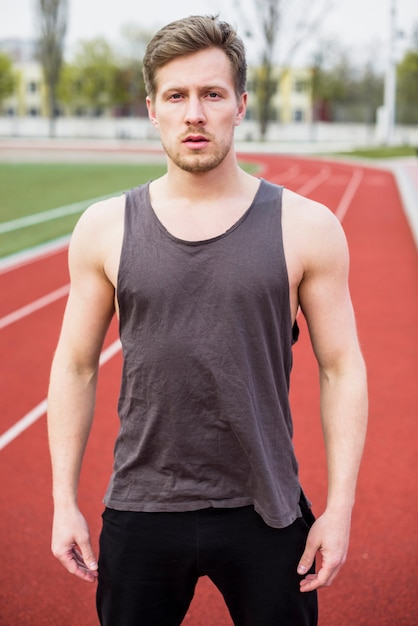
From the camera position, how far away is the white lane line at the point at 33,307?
8203 mm

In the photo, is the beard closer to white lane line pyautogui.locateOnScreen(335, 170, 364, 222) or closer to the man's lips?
the man's lips

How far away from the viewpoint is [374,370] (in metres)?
6.63

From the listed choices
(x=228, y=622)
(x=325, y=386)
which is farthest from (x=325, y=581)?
(x=228, y=622)

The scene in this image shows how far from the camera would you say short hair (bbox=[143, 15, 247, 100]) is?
5.86 ft

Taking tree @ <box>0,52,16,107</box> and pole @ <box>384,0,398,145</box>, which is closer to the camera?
pole @ <box>384,0,398,145</box>

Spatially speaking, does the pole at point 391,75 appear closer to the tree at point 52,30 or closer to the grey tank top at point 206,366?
the tree at point 52,30

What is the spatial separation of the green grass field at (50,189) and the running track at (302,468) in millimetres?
3416

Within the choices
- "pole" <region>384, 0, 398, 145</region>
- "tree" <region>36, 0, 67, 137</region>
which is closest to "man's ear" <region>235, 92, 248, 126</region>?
"pole" <region>384, 0, 398, 145</region>

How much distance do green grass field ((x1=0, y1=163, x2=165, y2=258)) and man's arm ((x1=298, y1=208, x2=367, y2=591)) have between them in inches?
407

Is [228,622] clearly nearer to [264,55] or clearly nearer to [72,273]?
[72,273]

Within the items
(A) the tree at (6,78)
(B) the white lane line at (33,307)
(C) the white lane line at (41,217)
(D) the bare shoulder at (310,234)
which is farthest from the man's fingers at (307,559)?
(A) the tree at (6,78)

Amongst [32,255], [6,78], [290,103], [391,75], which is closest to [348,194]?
[32,255]

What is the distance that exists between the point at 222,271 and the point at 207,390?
0.92 feet

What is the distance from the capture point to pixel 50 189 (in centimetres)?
2120
